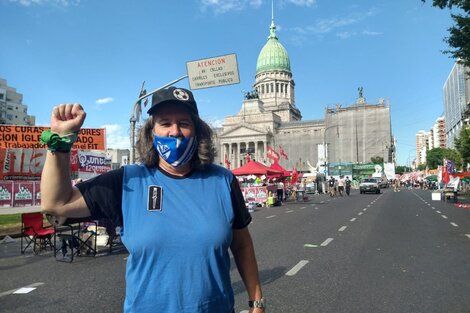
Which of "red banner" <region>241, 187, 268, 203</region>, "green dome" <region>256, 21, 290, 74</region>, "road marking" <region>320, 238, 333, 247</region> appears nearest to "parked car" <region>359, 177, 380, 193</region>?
"red banner" <region>241, 187, 268, 203</region>

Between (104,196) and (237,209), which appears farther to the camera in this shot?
(237,209)

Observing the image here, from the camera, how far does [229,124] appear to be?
124 m

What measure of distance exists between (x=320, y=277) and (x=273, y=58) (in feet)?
412

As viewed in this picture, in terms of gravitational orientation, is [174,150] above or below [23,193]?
above

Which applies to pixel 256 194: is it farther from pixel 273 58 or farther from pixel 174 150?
pixel 273 58

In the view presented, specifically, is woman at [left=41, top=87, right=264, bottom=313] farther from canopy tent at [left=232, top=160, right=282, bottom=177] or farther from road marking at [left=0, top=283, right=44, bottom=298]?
canopy tent at [left=232, top=160, right=282, bottom=177]

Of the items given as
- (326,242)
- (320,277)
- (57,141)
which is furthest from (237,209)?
(326,242)

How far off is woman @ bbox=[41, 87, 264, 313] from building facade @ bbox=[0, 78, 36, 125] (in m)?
104

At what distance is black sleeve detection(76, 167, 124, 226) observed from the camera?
85.0 inches

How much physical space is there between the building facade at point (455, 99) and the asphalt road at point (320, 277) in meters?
91.0

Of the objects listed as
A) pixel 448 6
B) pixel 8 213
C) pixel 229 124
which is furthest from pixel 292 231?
pixel 229 124

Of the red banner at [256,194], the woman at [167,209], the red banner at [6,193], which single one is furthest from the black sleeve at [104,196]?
the red banner at [256,194]

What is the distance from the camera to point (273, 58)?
128 m

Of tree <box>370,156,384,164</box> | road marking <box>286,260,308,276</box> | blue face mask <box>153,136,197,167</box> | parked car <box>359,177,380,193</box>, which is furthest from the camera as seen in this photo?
tree <box>370,156,384,164</box>
